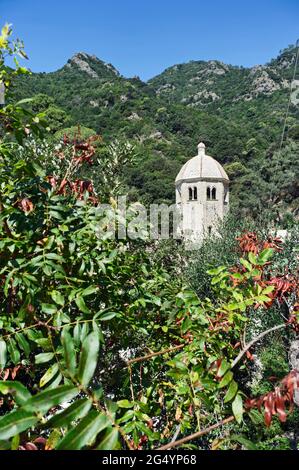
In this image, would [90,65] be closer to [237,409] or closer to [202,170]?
[202,170]

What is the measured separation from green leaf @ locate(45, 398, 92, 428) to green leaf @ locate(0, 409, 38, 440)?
0.03m

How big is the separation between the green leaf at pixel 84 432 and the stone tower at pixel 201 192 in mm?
26542

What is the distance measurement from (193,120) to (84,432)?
65701 mm

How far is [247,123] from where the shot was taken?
61.9 meters

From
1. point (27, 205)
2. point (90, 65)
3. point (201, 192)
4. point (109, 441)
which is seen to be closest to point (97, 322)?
point (109, 441)

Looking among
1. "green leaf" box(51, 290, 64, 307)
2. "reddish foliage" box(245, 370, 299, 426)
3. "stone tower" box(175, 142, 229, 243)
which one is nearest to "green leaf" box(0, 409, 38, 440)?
"reddish foliage" box(245, 370, 299, 426)

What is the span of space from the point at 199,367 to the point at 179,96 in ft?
306

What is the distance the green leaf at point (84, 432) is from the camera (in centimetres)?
66

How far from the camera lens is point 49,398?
67 cm

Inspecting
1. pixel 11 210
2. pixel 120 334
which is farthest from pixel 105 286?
pixel 11 210

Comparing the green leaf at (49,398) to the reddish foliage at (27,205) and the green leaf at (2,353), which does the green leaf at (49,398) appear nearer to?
the green leaf at (2,353)
